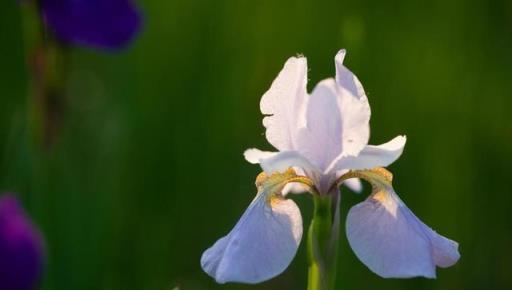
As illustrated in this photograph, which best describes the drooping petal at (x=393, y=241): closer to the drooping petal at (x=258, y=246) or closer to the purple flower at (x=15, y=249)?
the drooping petal at (x=258, y=246)

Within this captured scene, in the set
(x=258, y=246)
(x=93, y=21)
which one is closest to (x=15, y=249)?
(x=258, y=246)

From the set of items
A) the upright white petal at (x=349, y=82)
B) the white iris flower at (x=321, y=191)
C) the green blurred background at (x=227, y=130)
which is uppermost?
the upright white petal at (x=349, y=82)

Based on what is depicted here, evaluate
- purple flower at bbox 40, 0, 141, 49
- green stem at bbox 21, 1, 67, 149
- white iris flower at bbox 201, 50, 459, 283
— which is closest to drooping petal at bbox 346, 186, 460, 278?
white iris flower at bbox 201, 50, 459, 283

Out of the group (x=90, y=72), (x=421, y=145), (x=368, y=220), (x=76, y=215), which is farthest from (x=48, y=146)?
(x=90, y=72)

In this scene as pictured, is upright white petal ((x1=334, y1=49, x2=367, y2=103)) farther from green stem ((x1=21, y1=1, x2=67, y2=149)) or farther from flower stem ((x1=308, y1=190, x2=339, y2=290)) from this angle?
green stem ((x1=21, y1=1, x2=67, y2=149))

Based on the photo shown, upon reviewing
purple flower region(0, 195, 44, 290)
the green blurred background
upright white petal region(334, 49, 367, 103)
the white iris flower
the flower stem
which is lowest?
the green blurred background

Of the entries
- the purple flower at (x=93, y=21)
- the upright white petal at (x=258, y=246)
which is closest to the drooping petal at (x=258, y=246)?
the upright white petal at (x=258, y=246)
